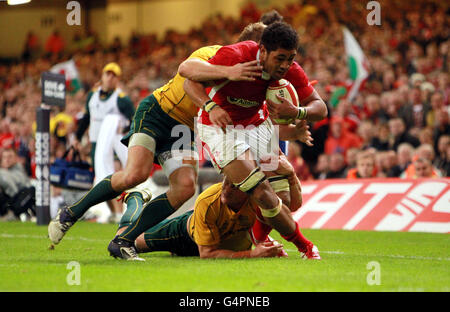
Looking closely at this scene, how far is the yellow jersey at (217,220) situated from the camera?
6.09 meters

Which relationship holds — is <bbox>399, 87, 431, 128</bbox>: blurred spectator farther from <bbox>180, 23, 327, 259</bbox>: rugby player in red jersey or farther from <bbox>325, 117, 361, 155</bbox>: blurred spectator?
<bbox>180, 23, 327, 259</bbox>: rugby player in red jersey

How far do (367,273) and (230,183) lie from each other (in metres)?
1.33

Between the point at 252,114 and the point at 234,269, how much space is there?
4.87ft

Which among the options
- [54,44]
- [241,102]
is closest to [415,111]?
[241,102]

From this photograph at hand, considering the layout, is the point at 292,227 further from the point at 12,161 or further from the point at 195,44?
the point at 195,44

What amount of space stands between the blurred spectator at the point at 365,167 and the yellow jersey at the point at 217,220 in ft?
17.3

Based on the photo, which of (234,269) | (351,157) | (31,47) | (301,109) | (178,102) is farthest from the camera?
(31,47)

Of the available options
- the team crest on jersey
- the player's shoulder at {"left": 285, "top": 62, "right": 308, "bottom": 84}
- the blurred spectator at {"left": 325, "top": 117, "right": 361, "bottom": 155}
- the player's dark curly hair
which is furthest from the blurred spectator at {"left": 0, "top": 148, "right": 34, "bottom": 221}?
the player's dark curly hair

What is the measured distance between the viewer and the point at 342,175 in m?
12.5

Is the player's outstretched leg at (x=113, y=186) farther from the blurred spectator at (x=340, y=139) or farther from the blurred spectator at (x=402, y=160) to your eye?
the blurred spectator at (x=340, y=139)

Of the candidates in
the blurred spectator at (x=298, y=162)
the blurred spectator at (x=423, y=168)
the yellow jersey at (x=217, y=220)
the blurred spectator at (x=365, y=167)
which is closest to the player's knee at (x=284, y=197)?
the yellow jersey at (x=217, y=220)

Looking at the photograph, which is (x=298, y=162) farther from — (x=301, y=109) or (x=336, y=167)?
(x=301, y=109)

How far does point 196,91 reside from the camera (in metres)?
5.80
